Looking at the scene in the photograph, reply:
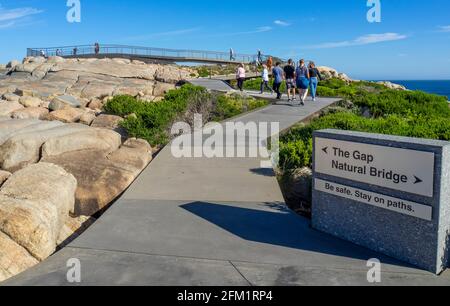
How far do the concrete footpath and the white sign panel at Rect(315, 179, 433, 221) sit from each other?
1.76 feet

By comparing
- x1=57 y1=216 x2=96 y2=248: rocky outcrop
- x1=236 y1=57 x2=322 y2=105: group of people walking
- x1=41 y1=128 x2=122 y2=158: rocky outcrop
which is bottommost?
x1=57 y1=216 x2=96 y2=248: rocky outcrop

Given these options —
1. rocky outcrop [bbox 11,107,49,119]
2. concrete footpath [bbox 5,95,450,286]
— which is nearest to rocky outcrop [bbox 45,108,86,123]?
rocky outcrop [bbox 11,107,49,119]

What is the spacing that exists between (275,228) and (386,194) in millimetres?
1468

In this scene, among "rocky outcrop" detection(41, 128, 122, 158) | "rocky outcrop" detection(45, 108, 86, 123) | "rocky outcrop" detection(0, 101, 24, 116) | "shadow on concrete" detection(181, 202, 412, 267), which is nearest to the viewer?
"shadow on concrete" detection(181, 202, 412, 267)

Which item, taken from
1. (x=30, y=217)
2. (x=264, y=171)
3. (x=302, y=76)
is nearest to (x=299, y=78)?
(x=302, y=76)

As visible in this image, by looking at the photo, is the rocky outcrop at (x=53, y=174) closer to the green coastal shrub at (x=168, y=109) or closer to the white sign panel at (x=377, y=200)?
the green coastal shrub at (x=168, y=109)

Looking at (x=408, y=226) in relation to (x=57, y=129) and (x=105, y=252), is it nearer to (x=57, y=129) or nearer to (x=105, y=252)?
(x=105, y=252)

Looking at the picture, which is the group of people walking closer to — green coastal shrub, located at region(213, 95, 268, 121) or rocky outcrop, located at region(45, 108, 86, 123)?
green coastal shrub, located at region(213, 95, 268, 121)

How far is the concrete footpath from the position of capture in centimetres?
427

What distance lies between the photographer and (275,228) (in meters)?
5.62

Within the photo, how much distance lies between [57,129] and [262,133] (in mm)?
4994

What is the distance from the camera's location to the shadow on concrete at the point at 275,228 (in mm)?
4980

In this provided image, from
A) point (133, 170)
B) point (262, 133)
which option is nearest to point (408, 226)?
point (133, 170)
